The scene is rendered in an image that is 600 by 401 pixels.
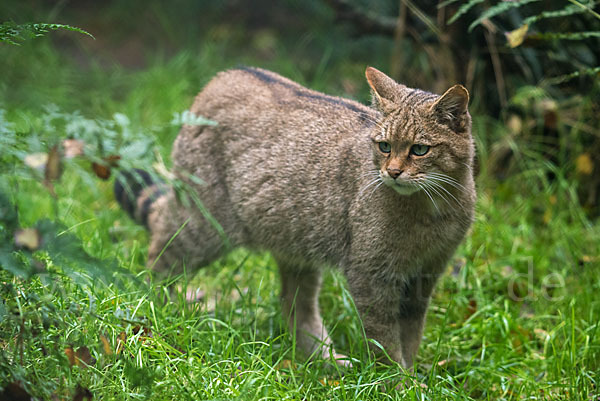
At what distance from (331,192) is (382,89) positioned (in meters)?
0.65

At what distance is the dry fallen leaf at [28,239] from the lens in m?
1.99

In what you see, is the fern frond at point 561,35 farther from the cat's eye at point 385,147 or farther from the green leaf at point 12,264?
the green leaf at point 12,264

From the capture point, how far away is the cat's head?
303 centimetres

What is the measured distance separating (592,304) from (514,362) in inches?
28.5

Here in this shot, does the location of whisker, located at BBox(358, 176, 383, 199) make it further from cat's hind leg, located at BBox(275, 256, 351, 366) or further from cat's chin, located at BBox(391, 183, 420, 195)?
cat's hind leg, located at BBox(275, 256, 351, 366)

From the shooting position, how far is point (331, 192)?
11.8ft

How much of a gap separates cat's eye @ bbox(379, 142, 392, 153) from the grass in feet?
3.18

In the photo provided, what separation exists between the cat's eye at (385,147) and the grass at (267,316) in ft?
3.18

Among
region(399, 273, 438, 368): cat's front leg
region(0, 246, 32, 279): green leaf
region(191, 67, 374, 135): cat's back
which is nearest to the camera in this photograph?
region(0, 246, 32, 279): green leaf

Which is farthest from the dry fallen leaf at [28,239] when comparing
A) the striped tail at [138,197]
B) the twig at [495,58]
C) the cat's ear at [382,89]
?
the twig at [495,58]

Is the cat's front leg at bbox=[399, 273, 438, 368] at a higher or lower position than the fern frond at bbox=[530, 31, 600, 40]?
lower

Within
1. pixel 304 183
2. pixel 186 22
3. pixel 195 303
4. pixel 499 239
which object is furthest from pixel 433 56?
pixel 186 22

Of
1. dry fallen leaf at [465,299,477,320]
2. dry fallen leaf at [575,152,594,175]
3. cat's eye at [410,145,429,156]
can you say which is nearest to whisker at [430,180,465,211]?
cat's eye at [410,145,429,156]

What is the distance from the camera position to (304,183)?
3.72 metres
